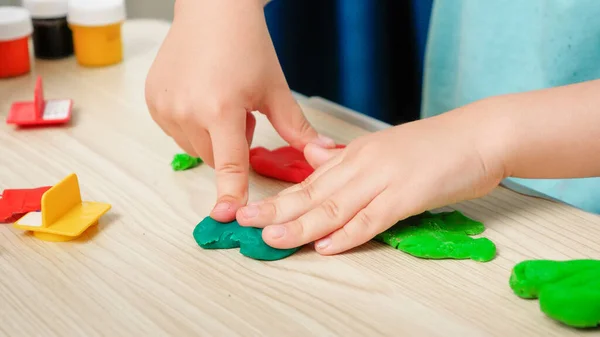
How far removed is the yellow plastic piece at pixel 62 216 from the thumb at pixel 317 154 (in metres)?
0.18

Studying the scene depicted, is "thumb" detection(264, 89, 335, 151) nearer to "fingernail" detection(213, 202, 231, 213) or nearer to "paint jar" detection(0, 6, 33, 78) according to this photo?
"fingernail" detection(213, 202, 231, 213)

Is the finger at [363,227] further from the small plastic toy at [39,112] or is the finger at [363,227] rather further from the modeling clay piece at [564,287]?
the small plastic toy at [39,112]

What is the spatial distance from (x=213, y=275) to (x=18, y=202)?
197 millimetres

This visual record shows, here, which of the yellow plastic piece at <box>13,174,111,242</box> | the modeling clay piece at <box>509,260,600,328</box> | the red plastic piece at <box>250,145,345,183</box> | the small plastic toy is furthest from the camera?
the small plastic toy

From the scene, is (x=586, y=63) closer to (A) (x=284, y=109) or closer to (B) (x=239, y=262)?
(A) (x=284, y=109)

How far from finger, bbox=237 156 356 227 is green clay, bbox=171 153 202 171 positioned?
0.14m

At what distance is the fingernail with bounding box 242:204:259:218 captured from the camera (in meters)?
0.51

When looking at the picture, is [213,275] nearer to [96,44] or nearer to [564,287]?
[564,287]

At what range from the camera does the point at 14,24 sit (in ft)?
2.74

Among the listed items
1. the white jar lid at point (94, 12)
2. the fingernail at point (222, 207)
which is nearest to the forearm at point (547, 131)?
the fingernail at point (222, 207)

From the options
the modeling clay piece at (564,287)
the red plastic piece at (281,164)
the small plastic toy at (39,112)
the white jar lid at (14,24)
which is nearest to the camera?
the modeling clay piece at (564,287)

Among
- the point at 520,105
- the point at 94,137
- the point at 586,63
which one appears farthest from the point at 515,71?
the point at 94,137

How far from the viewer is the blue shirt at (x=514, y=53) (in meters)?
0.68


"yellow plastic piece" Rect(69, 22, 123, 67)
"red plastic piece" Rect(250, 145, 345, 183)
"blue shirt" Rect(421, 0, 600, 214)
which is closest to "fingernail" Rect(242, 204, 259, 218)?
"red plastic piece" Rect(250, 145, 345, 183)
